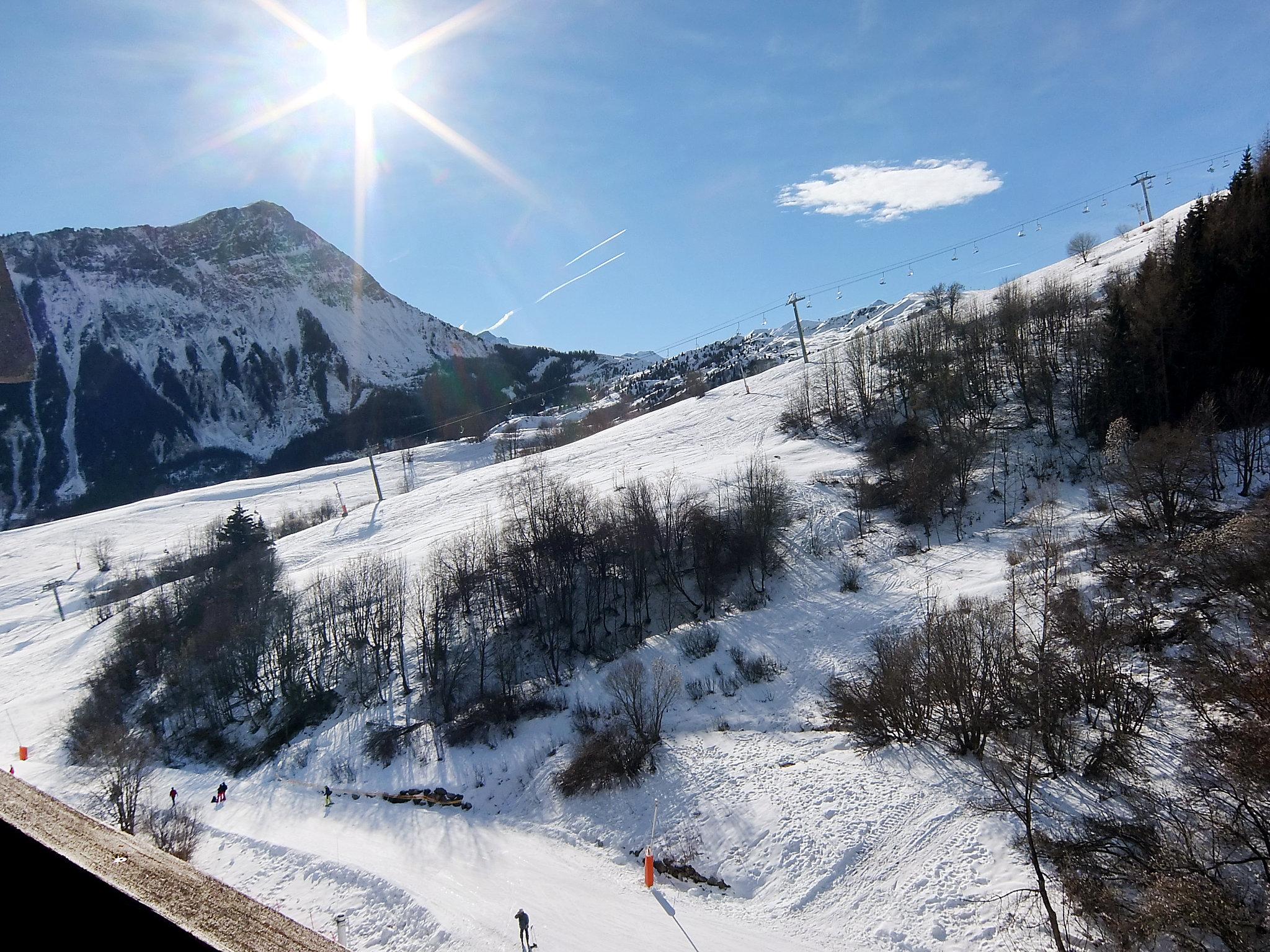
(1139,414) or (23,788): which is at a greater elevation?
(23,788)

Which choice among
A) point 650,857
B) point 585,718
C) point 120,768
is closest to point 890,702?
point 650,857

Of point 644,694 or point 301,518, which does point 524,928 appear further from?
point 301,518

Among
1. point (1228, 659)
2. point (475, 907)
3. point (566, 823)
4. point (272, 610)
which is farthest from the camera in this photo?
point (272, 610)

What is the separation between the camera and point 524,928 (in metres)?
18.1

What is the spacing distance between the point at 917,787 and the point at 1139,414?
109 feet

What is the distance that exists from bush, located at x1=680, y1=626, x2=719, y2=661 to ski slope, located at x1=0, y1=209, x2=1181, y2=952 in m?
0.63

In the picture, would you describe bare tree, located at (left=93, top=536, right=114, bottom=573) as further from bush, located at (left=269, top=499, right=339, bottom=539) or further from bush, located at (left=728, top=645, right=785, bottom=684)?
bush, located at (left=728, top=645, right=785, bottom=684)

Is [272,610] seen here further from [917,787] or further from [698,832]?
[917,787]

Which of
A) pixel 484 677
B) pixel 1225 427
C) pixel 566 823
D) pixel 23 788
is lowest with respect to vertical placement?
pixel 566 823

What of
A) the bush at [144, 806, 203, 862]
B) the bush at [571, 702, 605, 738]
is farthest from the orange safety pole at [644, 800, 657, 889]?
the bush at [144, 806, 203, 862]

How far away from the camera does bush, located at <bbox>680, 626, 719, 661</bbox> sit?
108 feet

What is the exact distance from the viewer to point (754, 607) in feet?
118

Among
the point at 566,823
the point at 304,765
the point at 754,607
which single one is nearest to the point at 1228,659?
the point at 754,607

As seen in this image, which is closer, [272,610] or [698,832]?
[698,832]
